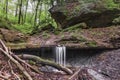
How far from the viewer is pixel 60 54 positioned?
11.8m

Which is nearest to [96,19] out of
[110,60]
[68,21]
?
[68,21]

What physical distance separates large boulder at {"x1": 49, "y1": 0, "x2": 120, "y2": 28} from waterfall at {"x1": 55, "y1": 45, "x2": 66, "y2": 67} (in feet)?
15.8

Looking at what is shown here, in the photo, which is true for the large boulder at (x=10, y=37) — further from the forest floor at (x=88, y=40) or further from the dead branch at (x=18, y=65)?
the dead branch at (x=18, y=65)

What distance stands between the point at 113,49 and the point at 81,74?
16.7 ft

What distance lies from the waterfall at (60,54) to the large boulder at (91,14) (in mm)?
4819

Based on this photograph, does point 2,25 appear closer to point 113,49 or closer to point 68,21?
point 68,21

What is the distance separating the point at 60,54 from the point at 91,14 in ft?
17.2

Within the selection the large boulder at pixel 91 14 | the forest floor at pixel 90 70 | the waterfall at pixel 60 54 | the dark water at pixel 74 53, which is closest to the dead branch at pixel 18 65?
the forest floor at pixel 90 70

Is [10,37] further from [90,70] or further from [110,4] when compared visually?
[110,4]

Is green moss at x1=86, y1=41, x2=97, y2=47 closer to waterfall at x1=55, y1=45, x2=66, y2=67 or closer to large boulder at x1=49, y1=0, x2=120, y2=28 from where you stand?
waterfall at x1=55, y1=45, x2=66, y2=67

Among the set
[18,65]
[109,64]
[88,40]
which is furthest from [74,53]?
[18,65]

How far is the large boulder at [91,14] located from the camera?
52.3 feet

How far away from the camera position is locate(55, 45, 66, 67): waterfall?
11.7m

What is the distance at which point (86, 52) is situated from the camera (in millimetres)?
12555
